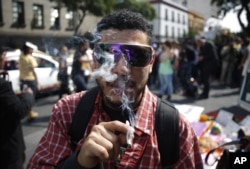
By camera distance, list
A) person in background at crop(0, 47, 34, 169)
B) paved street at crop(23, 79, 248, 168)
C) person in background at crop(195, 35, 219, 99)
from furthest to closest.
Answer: person in background at crop(195, 35, 219, 99)
paved street at crop(23, 79, 248, 168)
person in background at crop(0, 47, 34, 169)

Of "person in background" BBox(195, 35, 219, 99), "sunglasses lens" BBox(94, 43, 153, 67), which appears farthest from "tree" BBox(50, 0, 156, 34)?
"person in background" BBox(195, 35, 219, 99)

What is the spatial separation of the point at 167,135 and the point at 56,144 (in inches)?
18.2

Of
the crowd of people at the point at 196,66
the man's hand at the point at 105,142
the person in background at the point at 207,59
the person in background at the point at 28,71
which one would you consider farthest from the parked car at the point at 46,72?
the man's hand at the point at 105,142

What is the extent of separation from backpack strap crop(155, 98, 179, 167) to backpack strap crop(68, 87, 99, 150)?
0.95 feet

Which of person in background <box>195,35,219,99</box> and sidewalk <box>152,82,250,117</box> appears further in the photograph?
person in background <box>195,35,219,99</box>

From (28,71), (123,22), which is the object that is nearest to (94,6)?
(28,71)

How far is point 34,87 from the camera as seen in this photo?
6.86m

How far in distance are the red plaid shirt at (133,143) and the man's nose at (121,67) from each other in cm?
21

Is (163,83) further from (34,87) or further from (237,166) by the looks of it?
(237,166)

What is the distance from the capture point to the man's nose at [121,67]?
127cm

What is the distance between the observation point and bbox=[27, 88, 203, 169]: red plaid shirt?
51.5 inches

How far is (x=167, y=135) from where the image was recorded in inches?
53.2

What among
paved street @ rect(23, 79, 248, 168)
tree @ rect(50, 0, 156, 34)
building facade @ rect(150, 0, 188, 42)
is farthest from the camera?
building facade @ rect(150, 0, 188, 42)

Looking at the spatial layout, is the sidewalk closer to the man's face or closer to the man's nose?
the man's face
